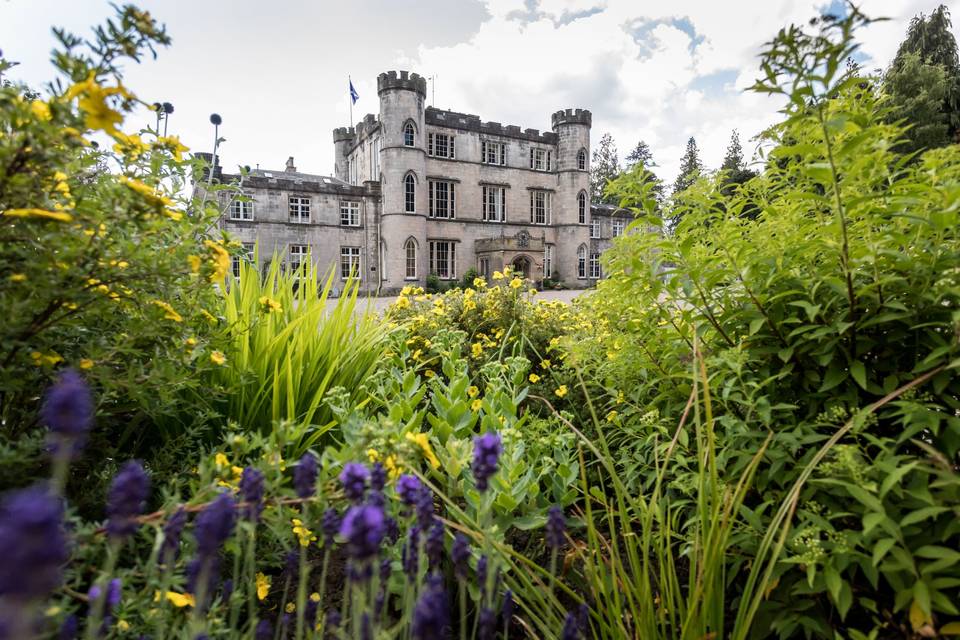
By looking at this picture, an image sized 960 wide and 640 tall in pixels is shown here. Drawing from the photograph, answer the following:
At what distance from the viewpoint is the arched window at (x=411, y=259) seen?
26.9m

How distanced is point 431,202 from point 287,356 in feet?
88.2

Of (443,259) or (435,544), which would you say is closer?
(435,544)

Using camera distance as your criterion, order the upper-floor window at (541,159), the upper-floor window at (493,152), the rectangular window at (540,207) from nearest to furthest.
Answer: the upper-floor window at (493,152), the upper-floor window at (541,159), the rectangular window at (540,207)

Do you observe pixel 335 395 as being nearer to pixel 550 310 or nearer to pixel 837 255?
pixel 837 255

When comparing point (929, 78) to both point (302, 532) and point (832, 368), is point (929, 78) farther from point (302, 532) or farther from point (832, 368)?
point (302, 532)

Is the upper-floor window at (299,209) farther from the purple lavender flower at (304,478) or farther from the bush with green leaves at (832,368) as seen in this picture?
the purple lavender flower at (304,478)

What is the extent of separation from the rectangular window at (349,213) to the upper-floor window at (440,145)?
5.22m

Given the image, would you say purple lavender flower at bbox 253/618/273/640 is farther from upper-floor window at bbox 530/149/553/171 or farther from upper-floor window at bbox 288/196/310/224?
upper-floor window at bbox 530/149/553/171

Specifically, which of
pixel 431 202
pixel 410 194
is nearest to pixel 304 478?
pixel 410 194

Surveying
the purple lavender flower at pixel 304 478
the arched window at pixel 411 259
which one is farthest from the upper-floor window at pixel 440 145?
the purple lavender flower at pixel 304 478

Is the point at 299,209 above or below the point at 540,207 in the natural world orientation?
below

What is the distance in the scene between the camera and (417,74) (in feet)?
84.1

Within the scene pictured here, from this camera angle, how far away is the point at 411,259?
2706 cm

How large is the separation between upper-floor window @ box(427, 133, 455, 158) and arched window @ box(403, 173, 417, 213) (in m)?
2.55
